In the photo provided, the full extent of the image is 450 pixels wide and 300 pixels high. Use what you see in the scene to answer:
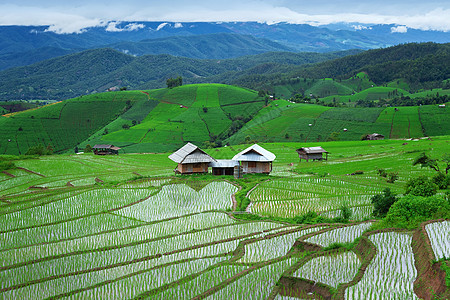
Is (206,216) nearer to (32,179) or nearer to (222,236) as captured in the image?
(222,236)

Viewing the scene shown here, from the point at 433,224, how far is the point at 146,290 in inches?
553

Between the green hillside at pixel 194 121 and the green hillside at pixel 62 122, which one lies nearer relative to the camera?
the green hillside at pixel 194 121

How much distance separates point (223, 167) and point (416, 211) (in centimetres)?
2769

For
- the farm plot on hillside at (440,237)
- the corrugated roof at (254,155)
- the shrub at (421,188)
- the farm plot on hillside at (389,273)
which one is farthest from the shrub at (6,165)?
the farm plot on hillside at (440,237)

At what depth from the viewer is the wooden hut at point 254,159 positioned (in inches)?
1831

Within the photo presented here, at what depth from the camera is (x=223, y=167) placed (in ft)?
153

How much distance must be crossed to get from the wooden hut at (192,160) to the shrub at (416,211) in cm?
2738

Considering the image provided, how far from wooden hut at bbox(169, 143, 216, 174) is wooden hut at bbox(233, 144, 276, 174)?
3709 mm

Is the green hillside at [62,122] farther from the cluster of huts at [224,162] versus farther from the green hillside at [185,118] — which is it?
the cluster of huts at [224,162]

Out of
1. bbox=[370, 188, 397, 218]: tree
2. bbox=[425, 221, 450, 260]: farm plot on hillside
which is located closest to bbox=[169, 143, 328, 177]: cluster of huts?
bbox=[370, 188, 397, 218]: tree

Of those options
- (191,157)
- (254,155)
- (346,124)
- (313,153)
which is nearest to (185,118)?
(346,124)

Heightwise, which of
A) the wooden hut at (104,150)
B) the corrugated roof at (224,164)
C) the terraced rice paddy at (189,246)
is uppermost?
the corrugated roof at (224,164)

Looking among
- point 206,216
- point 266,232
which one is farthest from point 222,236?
point 206,216

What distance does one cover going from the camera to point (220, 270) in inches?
682
